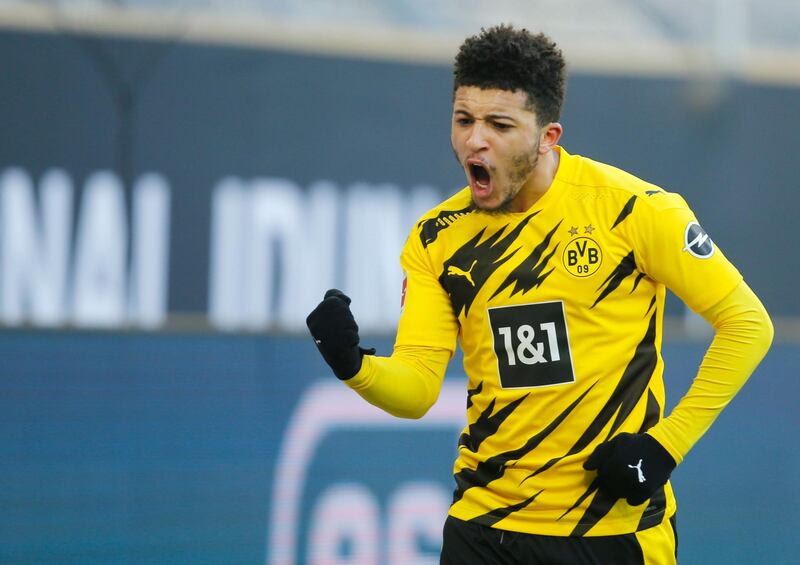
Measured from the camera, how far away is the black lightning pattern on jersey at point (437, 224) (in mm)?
2984

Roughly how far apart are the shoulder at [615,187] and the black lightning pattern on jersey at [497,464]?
1.46 feet

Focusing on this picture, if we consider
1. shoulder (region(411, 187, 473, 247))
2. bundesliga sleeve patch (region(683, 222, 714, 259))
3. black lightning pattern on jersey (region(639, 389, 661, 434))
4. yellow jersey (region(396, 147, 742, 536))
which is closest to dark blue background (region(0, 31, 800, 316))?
shoulder (region(411, 187, 473, 247))

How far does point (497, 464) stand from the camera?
2869 millimetres

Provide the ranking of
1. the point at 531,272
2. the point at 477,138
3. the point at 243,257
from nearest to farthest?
the point at 477,138
the point at 531,272
the point at 243,257

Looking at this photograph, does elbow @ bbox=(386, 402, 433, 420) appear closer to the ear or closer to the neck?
the neck

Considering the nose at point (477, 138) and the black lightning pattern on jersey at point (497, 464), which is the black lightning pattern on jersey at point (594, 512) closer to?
the black lightning pattern on jersey at point (497, 464)

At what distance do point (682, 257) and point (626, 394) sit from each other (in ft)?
1.14

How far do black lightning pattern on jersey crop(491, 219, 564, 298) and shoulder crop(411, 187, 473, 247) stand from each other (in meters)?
0.22

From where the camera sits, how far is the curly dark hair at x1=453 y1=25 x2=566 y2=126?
9.05 ft

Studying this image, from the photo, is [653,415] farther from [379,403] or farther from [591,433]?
[379,403]

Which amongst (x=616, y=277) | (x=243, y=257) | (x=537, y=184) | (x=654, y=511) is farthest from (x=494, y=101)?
(x=243, y=257)

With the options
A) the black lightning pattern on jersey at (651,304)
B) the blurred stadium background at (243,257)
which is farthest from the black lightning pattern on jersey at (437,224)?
the blurred stadium background at (243,257)

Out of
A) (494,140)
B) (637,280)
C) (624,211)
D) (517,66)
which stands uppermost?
(517,66)

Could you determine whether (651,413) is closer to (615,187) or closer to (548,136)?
(615,187)
